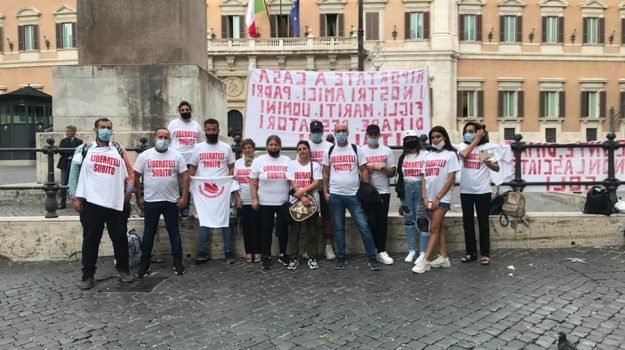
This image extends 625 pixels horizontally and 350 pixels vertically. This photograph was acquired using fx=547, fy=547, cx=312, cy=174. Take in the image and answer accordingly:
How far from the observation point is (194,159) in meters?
6.54

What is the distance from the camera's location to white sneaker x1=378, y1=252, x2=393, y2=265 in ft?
20.8

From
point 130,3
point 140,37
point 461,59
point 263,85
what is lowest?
point 263,85

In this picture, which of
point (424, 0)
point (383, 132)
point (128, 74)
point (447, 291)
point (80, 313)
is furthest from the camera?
point (424, 0)

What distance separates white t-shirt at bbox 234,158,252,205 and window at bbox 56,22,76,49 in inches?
1797

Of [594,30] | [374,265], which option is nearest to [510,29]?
[594,30]

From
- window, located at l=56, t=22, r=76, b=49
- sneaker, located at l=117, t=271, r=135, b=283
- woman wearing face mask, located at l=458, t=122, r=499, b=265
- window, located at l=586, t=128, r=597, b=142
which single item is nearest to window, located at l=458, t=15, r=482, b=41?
window, located at l=586, t=128, r=597, b=142

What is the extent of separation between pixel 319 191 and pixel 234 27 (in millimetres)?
42108

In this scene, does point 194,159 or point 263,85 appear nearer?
point 194,159

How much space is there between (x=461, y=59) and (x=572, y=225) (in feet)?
135

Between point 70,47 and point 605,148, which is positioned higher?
point 70,47

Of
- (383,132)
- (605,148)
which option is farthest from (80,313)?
(605,148)

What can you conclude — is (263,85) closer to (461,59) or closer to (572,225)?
(572,225)

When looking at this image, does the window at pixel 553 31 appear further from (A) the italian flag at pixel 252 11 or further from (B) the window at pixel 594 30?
(A) the italian flag at pixel 252 11

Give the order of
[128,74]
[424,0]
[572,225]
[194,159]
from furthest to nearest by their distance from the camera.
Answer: [424,0]
[128,74]
[572,225]
[194,159]
